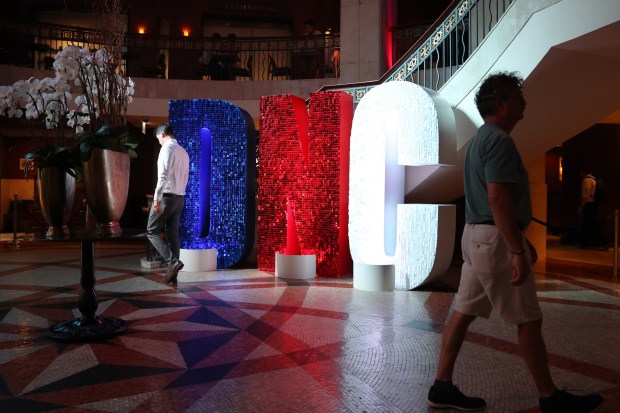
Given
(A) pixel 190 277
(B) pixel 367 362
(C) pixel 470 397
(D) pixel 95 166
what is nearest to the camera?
(C) pixel 470 397

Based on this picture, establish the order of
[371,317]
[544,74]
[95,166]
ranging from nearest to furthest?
[95,166] → [371,317] → [544,74]

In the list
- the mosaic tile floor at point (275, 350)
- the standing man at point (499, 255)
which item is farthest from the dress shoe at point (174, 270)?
the standing man at point (499, 255)

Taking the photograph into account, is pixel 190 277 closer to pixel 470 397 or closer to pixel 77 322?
pixel 77 322

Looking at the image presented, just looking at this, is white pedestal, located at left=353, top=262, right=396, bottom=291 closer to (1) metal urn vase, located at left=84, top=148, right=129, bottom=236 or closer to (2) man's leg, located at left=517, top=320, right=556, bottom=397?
(1) metal urn vase, located at left=84, top=148, right=129, bottom=236

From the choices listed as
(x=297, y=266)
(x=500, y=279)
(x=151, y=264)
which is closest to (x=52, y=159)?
(x=500, y=279)

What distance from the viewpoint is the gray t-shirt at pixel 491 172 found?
2.28m

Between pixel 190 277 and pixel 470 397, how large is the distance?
4107mm

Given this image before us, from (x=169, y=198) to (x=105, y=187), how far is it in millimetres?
2147

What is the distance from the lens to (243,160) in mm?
6738

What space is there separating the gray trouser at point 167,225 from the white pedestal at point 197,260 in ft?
2.05

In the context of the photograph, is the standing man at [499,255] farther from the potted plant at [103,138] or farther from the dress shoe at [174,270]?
the dress shoe at [174,270]

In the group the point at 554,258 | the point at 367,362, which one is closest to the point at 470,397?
the point at 367,362

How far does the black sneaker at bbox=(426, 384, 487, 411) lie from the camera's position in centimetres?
245

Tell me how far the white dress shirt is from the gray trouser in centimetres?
9
